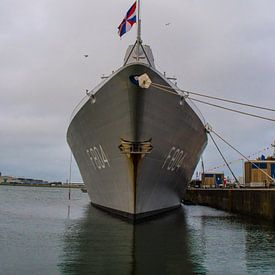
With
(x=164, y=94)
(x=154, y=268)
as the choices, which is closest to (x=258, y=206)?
(x=164, y=94)

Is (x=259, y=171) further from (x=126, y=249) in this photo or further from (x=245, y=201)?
(x=126, y=249)

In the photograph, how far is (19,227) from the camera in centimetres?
1538

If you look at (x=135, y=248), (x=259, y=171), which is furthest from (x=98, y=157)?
(x=259, y=171)

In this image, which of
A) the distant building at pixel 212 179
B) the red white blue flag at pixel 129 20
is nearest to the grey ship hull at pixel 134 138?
the red white blue flag at pixel 129 20

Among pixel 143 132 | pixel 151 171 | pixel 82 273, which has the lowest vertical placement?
pixel 82 273

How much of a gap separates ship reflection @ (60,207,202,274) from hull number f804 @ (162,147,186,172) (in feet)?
7.98

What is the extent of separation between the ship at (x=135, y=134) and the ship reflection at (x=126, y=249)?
1240 millimetres

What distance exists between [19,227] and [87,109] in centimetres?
546

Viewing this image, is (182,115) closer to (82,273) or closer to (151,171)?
(151,171)

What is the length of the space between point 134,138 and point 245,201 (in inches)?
453

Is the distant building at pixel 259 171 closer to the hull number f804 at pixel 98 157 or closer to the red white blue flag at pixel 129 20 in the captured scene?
the hull number f804 at pixel 98 157

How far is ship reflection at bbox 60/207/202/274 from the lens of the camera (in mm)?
8508

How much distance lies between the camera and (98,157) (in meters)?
16.4

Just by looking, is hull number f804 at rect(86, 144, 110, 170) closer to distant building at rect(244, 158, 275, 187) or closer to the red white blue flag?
the red white blue flag
